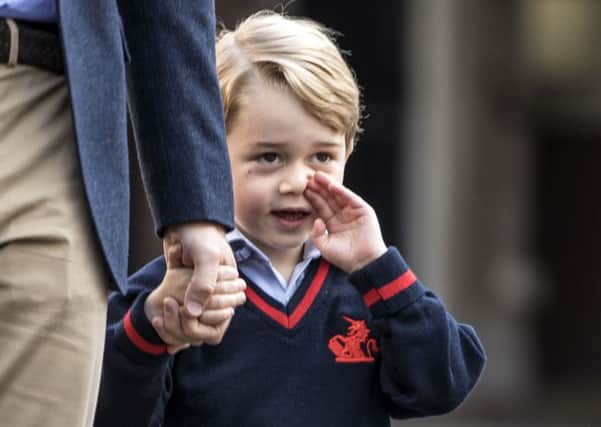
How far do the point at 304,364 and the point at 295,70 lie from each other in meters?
0.57

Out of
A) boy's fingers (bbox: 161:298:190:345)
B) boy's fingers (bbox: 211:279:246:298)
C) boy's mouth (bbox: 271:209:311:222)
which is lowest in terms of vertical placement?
boy's fingers (bbox: 161:298:190:345)

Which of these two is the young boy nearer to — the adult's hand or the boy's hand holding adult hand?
the boy's hand holding adult hand

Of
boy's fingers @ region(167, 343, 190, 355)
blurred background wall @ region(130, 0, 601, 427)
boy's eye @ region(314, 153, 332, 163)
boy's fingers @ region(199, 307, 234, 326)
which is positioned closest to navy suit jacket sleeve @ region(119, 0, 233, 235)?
boy's fingers @ region(199, 307, 234, 326)

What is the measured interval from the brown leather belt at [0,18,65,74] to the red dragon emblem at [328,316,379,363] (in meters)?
0.82

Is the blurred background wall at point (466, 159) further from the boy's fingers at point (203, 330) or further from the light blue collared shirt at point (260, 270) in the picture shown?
the boy's fingers at point (203, 330)

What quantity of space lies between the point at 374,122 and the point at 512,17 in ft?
4.16

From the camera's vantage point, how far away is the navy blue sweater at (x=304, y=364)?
3.62 m

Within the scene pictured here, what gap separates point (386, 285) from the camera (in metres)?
3.66

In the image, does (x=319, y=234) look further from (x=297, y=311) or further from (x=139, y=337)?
(x=139, y=337)

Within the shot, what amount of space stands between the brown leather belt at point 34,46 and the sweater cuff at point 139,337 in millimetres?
569

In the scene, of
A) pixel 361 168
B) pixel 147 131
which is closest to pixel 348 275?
pixel 147 131

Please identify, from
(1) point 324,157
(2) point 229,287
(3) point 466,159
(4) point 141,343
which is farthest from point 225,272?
(3) point 466,159

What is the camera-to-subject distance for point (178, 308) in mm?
3465

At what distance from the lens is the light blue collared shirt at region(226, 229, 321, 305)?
3750 mm
